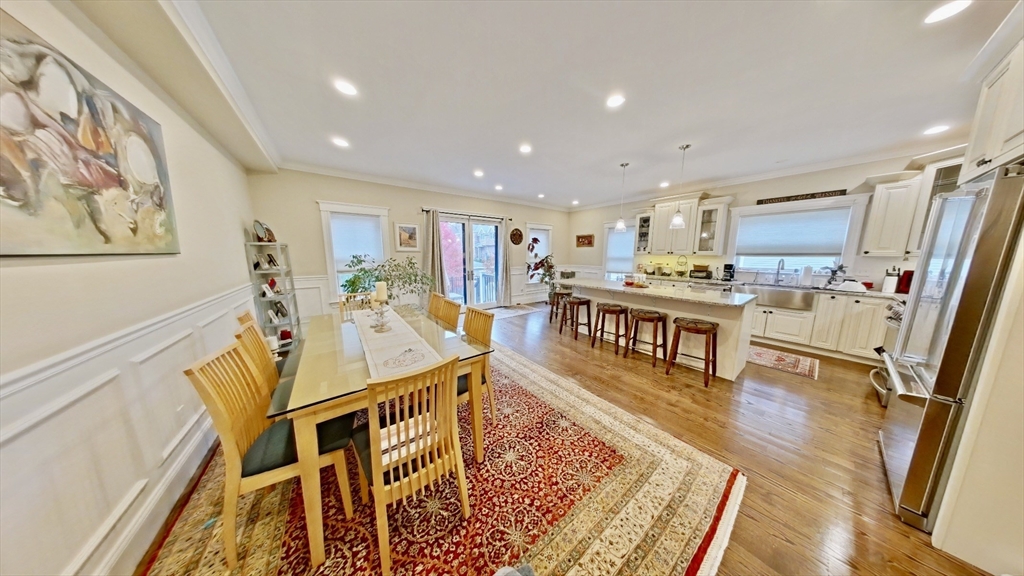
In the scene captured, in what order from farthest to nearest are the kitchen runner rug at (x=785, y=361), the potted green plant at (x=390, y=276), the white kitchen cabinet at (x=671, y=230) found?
the white kitchen cabinet at (x=671, y=230) → the potted green plant at (x=390, y=276) → the kitchen runner rug at (x=785, y=361)

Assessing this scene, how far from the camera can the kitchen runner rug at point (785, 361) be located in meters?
3.07

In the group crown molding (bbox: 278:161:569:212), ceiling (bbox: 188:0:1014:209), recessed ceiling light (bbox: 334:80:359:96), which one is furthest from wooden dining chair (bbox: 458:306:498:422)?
crown molding (bbox: 278:161:569:212)

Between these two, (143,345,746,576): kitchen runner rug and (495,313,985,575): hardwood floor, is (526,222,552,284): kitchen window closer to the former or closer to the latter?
(495,313,985,575): hardwood floor

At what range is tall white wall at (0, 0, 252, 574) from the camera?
2.95ft

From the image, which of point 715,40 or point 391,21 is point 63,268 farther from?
point 715,40

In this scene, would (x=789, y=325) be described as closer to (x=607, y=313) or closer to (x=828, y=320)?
(x=828, y=320)

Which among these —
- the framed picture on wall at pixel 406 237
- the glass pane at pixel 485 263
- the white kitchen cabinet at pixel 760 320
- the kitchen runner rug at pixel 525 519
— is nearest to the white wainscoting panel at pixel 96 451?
the kitchen runner rug at pixel 525 519

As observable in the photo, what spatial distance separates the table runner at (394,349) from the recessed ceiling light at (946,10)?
3251mm

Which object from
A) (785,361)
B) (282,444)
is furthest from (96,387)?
(785,361)

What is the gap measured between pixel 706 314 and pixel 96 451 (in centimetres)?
433

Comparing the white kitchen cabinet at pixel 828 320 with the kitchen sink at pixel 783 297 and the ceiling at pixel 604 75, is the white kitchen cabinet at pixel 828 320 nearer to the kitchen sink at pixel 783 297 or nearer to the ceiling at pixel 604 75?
the kitchen sink at pixel 783 297

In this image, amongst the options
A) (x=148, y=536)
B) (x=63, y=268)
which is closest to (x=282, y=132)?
(x=63, y=268)

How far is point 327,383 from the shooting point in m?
1.36

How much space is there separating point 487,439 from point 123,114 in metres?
2.85
